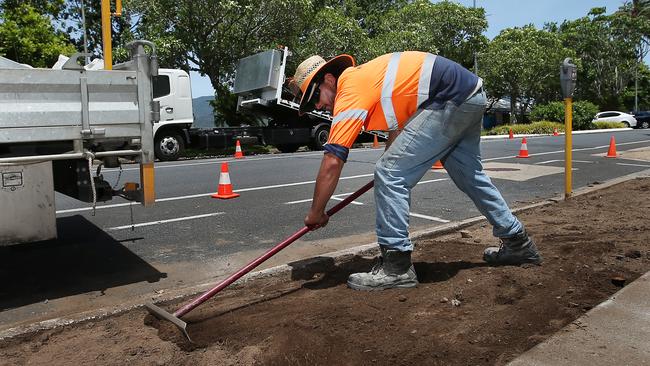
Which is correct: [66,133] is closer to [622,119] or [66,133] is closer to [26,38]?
[26,38]

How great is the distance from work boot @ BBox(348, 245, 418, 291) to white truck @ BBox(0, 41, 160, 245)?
1.63 metres

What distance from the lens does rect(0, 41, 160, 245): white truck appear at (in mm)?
3297

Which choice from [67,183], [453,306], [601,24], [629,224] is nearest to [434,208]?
[629,224]

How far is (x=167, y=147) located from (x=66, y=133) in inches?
515

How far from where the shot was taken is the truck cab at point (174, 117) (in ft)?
52.5

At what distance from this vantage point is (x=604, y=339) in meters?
2.64

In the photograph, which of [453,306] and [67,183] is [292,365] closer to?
[453,306]

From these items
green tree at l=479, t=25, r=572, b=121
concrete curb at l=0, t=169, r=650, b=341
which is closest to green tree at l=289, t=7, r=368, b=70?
green tree at l=479, t=25, r=572, b=121

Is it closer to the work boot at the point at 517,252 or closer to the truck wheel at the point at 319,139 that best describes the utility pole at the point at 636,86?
the truck wheel at the point at 319,139

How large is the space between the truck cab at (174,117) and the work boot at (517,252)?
1345 cm

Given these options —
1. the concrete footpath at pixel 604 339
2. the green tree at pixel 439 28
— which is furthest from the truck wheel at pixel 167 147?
the green tree at pixel 439 28

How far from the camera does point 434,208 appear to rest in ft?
23.5

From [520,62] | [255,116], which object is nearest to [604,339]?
[255,116]

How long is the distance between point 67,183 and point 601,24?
51.6 m
